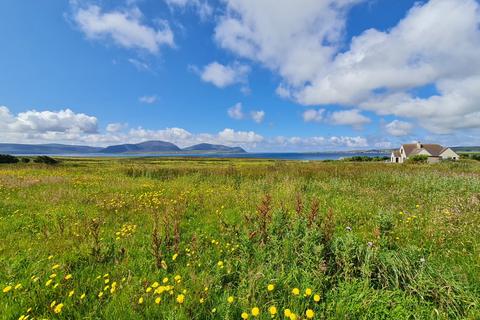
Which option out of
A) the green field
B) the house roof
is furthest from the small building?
the green field

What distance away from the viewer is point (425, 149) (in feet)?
240

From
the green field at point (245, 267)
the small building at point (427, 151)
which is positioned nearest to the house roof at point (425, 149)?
the small building at point (427, 151)

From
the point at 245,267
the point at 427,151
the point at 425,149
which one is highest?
the point at 425,149

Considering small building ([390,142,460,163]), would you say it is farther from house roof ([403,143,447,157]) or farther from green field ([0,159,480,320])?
green field ([0,159,480,320])

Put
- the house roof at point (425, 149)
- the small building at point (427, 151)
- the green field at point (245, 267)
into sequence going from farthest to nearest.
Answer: the house roof at point (425, 149) < the small building at point (427, 151) < the green field at point (245, 267)

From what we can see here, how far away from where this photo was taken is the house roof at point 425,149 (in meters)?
72.8

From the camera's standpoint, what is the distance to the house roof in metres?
72.8

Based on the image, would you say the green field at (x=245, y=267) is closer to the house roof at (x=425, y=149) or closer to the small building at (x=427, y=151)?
the small building at (x=427, y=151)

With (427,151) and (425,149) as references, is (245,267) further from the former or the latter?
(425,149)

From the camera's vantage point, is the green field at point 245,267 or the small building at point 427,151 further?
the small building at point 427,151

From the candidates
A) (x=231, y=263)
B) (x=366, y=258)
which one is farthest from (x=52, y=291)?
(x=366, y=258)

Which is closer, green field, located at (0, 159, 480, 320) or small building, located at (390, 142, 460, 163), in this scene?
green field, located at (0, 159, 480, 320)

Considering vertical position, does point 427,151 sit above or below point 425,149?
below

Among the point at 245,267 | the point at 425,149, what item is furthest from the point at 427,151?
the point at 245,267
